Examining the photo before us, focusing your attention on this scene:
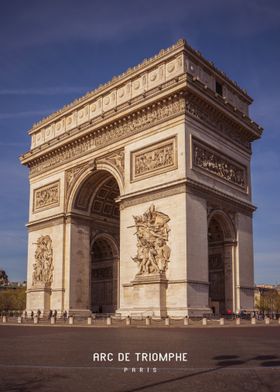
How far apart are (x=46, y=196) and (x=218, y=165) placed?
47.8ft

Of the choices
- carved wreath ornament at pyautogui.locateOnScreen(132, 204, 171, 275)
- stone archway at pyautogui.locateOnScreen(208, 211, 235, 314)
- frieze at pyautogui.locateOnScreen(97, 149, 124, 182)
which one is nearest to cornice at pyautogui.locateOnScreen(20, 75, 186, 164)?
frieze at pyautogui.locateOnScreen(97, 149, 124, 182)

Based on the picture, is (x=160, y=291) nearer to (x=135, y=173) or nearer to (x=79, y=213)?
(x=135, y=173)

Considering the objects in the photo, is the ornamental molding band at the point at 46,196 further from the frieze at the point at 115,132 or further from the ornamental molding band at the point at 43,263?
the ornamental molding band at the point at 43,263

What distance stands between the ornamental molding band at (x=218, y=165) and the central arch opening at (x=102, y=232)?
26.2 feet

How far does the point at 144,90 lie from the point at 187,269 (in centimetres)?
1203

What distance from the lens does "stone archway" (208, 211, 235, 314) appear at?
31.0 meters

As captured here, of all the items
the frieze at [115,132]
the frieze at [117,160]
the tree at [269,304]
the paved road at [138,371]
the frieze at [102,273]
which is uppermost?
the frieze at [115,132]

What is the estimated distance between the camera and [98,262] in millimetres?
40469

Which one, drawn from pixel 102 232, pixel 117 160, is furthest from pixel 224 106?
pixel 102 232

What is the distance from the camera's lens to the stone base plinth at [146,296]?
2697 centimetres

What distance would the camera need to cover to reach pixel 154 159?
29953mm

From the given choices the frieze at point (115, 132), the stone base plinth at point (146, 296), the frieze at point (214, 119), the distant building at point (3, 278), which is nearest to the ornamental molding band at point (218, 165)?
the frieze at point (214, 119)

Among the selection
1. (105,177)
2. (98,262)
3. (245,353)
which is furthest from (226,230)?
(245,353)

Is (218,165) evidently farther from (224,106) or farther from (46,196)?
(46,196)
